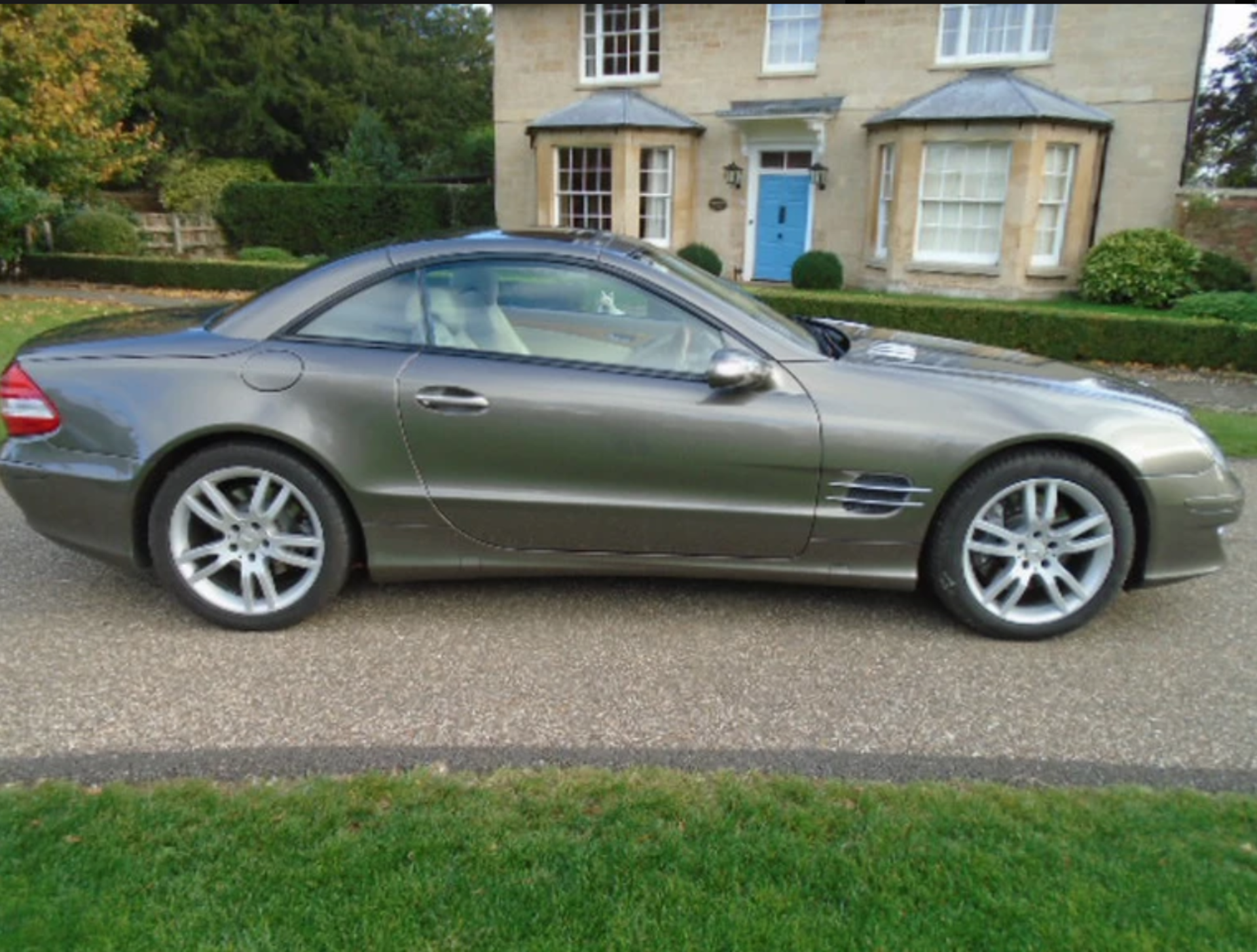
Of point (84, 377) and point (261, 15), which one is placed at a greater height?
point (261, 15)

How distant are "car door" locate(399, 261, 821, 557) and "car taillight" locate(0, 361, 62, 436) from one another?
1397mm

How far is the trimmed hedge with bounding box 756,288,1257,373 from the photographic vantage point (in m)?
10.6

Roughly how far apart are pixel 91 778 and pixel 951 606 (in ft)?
9.91

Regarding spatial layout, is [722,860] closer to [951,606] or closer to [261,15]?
[951,606]

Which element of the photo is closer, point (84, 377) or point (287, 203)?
point (84, 377)

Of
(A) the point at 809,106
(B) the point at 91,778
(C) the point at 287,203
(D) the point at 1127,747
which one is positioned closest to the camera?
(B) the point at 91,778

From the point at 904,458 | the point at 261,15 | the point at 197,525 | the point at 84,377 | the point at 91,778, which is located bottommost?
the point at 91,778

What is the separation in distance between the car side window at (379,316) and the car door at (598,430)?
0.23 feet

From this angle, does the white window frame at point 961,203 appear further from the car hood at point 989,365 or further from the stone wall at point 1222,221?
the car hood at point 989,365

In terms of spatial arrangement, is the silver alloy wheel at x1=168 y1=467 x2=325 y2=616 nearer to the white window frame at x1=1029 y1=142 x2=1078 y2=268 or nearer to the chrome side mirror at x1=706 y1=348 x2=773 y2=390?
the chrome side mirror at x1=706 y1=348 x2=773 y2=390

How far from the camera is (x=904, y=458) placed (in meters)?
3.39

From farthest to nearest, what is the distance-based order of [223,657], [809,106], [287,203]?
[287,203] → [809,106] → [223,657]

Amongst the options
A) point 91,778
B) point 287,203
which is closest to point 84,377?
point 91,778

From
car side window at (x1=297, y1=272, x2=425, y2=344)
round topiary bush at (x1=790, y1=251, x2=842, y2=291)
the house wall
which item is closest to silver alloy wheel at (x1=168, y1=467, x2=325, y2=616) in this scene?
car side window at (x1=297, y1=272, x2=425, y2=344)
